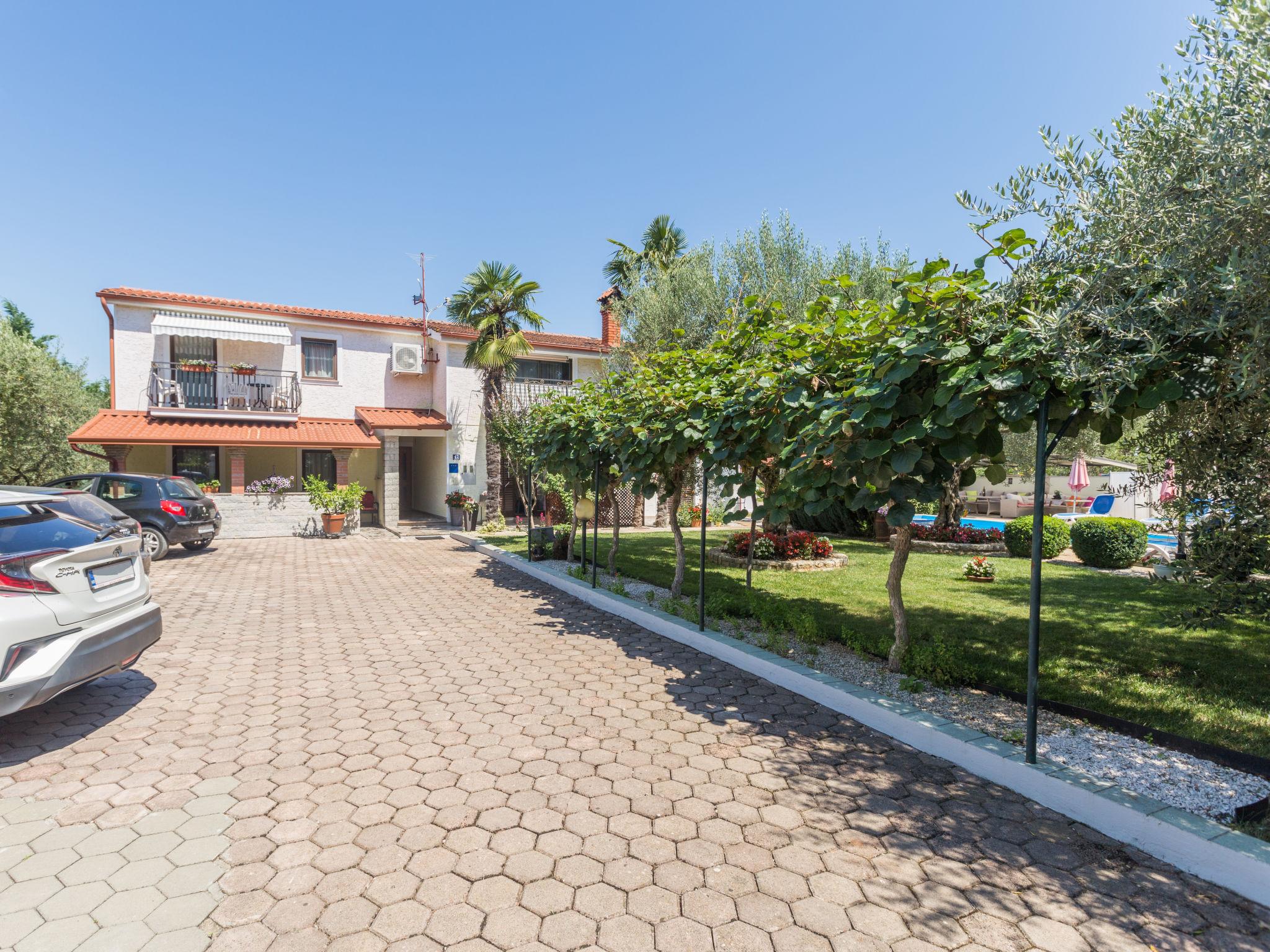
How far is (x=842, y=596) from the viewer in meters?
9.18

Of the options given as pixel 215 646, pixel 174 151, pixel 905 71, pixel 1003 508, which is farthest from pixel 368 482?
pixel 1003 508

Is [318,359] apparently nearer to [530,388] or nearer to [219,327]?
[219,327]

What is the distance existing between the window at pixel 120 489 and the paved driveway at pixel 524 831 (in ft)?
29.9

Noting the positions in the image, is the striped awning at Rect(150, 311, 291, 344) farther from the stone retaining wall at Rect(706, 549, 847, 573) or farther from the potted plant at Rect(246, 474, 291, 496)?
the stone retaining wall at Rect(706, 549, 847, 573)

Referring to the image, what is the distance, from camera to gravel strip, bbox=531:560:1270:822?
3432 mm

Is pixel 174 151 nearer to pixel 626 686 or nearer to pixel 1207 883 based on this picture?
pixel 626 686

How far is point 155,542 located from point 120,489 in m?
1.34

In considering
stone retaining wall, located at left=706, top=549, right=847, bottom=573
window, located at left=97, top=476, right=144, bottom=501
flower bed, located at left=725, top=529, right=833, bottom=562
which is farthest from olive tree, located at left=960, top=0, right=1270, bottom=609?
window, located at left=97, top=476, right=144, bottom=501

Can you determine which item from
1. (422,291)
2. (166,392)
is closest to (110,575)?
(166,392)

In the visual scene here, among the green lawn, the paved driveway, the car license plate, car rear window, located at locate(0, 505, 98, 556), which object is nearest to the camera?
the paved driveway

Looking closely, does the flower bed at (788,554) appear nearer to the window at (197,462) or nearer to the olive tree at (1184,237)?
the olive tree at (1184,237)

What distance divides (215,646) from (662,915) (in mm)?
6318

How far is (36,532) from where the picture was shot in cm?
411

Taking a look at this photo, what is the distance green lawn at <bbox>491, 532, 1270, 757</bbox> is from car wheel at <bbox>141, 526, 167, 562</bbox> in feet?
30.3
